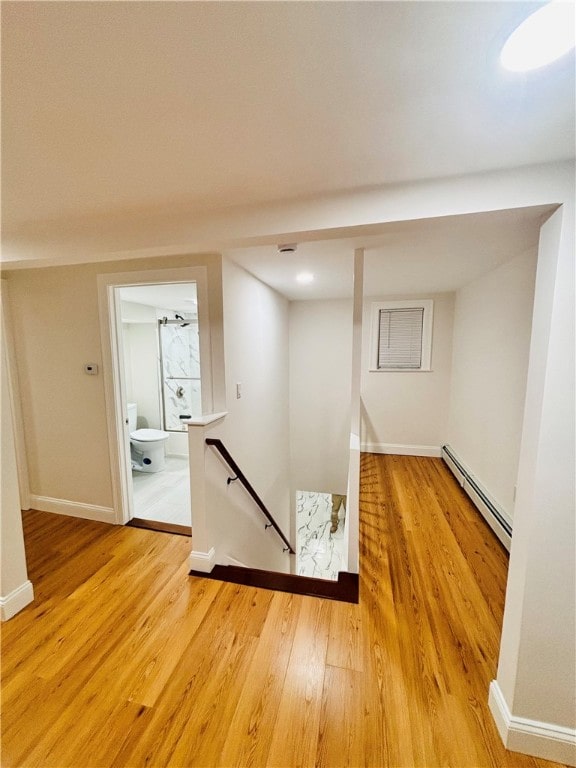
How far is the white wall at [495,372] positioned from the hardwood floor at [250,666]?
677mm

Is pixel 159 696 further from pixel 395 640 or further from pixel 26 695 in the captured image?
pixel 395 640

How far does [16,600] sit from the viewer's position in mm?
1689

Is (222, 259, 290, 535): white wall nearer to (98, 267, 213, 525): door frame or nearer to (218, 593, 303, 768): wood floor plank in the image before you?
(98, 267, 213, 525): door frame

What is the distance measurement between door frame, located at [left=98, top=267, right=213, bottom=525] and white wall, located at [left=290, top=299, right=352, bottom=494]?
224 centimetres

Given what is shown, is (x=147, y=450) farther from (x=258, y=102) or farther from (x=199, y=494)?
(x=258, y=102)

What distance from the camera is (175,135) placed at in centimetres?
98

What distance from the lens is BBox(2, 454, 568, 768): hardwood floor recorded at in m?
1.11

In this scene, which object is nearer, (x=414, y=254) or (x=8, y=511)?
(x=8, y=511)

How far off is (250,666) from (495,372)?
8.79 feet

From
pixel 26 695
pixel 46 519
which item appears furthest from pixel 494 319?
pixel 46 519

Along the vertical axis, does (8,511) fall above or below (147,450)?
above

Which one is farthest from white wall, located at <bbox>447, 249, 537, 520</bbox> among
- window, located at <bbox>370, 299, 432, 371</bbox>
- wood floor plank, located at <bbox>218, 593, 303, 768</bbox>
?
wood floor plank, located at <bbox>218, 593, 303, 768</bbox>

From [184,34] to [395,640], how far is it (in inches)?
94.7

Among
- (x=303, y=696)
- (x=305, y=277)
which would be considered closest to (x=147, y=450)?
(x=305, y=277)
